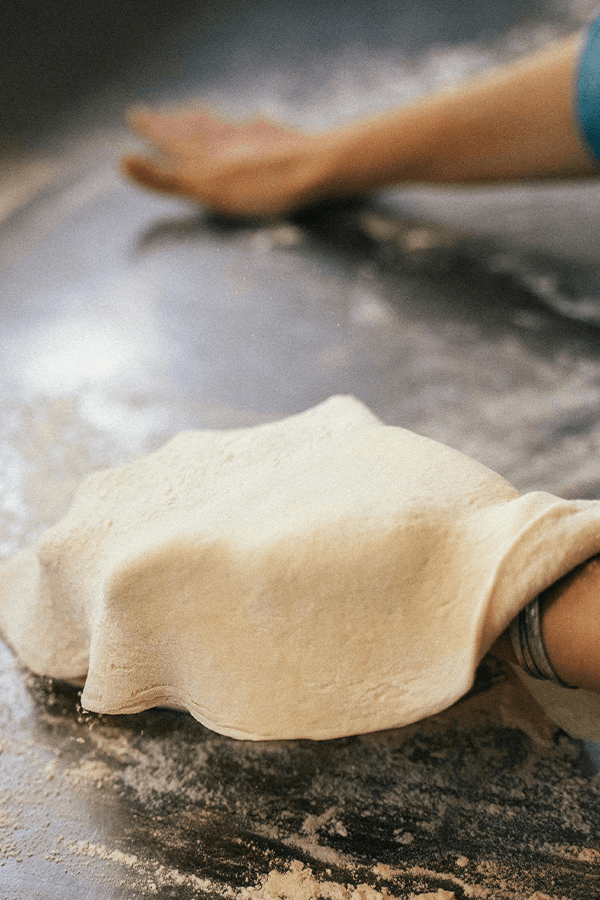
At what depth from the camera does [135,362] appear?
3.33ft

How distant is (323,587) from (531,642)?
146 mm

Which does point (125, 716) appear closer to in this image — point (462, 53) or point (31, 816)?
point (31, 816)

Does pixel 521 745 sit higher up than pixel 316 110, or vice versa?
pixel 316 110

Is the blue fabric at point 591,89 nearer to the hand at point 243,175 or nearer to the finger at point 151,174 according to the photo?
the hand at point 243,175

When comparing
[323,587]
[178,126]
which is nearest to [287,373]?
[323,587]

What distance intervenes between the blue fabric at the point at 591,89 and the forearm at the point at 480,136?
2 centimetres

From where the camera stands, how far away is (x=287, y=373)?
3.20 ft

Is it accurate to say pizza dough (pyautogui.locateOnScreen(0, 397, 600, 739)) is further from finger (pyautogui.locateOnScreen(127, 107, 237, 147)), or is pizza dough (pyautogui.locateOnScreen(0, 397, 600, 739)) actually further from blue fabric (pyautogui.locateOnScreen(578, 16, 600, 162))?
finger (pyautogui.locateOnScreen(127, 107, 237, 147))

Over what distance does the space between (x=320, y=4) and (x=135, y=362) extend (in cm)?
147

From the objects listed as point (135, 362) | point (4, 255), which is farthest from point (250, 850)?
point (4, 255)

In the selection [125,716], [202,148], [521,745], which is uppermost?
[202,148]

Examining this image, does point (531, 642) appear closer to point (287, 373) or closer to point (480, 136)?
point (287, 373)

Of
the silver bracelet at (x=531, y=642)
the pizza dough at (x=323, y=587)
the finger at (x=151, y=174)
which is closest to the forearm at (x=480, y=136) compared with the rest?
the finger at (x=151, y=174)

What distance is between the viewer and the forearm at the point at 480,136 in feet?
3.58
